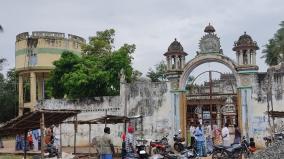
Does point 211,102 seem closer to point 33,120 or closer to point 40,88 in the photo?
point 33,120

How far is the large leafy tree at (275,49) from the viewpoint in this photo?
36.4 metres

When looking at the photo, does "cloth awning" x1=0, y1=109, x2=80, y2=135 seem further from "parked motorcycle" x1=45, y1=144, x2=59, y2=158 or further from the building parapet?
the building parapet

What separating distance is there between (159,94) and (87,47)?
11.9m

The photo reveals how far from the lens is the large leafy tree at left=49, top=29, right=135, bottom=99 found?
28297mm

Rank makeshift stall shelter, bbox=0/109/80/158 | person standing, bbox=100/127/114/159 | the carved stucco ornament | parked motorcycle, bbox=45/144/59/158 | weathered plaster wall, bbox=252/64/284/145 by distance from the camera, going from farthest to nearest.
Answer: the carved stucco ornament
weathered plaster wall, bbox=252/64/284/145
parked motorcycle, bbox=45/144/59/158
person standing, bbox=100/127/114/159
makeshift stall shelter, bbox=0/109/80/158

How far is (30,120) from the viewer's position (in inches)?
530

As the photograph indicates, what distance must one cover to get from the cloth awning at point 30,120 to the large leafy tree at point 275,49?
24738mm

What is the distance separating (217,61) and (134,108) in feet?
A: 16.8

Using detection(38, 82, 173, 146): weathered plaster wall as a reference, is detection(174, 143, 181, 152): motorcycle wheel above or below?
below

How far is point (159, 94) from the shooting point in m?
25.6

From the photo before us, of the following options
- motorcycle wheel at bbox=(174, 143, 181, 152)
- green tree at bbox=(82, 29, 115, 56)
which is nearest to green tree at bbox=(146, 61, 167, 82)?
green tree at bbox=(82, 29, 115, 56)

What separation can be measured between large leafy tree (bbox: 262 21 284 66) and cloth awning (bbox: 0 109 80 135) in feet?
81.2

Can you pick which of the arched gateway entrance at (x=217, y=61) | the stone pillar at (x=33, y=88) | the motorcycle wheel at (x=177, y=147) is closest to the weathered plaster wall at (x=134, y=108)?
the arched gateway entrance at (x=217, y=61)

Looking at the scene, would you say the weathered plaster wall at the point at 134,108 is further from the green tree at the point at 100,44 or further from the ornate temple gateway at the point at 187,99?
the green tree at the point at 100,44
